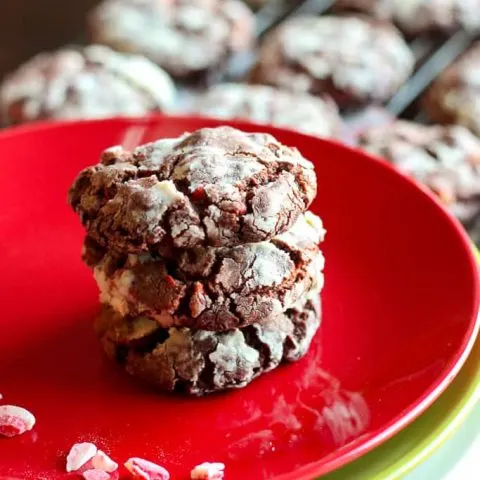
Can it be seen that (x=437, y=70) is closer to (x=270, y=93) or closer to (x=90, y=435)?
(x=270, y=93)

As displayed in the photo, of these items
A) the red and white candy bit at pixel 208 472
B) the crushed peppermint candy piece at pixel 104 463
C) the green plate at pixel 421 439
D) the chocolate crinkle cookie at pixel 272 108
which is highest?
the green plate at pixel 421 439

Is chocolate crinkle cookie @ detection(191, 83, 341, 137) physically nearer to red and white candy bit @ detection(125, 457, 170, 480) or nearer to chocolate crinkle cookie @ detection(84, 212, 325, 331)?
chocolate crinkle cookie @ detection(84, 212, 325, 331)

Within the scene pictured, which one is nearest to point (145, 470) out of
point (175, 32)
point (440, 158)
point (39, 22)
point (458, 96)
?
point (440, 158)

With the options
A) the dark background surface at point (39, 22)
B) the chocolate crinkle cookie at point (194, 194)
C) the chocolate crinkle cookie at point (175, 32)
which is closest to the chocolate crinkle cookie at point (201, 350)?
the chocolate crinkle cookie at point (194, 194)

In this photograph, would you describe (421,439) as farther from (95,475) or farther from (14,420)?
(14,420)

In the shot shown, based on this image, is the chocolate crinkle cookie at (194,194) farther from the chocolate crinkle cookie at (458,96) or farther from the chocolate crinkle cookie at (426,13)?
the chocolate crinkle cookie at (426,13)

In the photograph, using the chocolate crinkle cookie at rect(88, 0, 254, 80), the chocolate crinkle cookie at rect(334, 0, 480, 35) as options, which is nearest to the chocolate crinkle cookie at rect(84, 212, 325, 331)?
the chocolate crinkle cookie at rect(88, 0, 254, 80)
